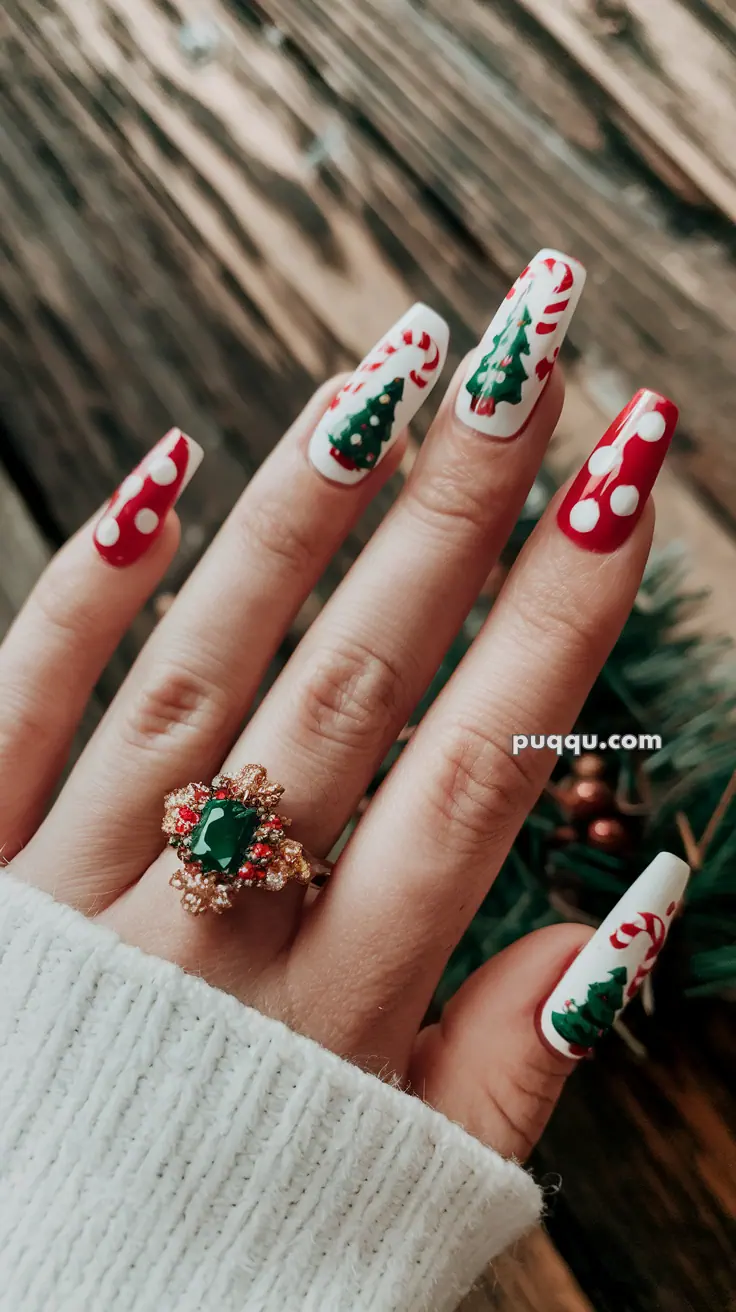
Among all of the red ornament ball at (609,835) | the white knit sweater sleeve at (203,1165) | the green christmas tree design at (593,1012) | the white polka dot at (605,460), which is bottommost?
the white knit sweater sleeve at (203,1165)

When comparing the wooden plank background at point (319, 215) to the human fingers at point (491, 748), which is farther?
the wooden plank background at point (319, 215)

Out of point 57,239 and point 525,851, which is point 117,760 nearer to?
point 525,851

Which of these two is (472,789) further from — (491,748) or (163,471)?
(163,471)

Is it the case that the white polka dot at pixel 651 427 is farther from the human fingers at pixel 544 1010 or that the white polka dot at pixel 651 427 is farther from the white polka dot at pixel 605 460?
the human fingers at pixel 544 1010

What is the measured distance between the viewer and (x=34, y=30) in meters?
0.78

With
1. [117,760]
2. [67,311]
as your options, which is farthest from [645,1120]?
[67,311]

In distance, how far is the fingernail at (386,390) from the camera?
0.57 meters

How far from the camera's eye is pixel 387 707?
1.96 ft

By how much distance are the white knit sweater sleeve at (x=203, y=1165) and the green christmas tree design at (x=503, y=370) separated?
390 millimetres

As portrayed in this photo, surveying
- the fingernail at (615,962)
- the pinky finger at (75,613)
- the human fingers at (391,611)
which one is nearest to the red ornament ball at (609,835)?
the fingernail at (615,962)

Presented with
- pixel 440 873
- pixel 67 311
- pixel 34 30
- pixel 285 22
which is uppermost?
pixel 285 22

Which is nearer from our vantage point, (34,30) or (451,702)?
(451,702)

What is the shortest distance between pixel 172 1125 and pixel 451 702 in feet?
0.96

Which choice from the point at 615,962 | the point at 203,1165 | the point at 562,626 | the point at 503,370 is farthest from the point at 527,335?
the point at 203,1165
